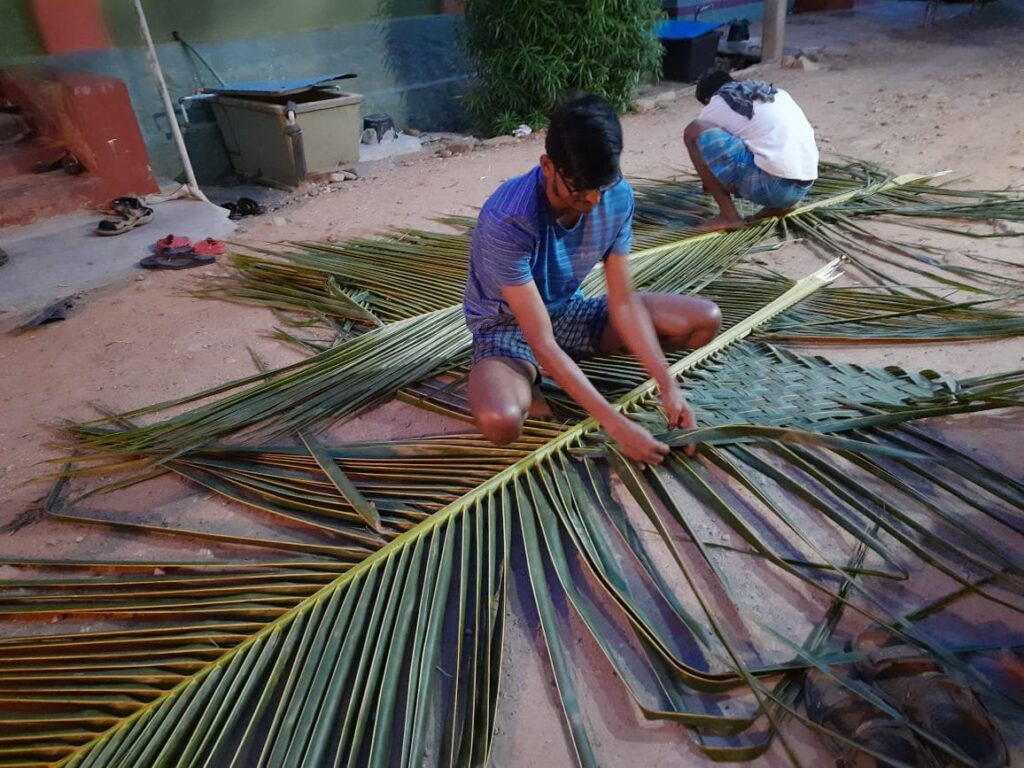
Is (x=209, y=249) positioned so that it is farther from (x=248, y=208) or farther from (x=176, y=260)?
(x=248, y=208)

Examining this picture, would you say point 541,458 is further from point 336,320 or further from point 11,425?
point 11,425

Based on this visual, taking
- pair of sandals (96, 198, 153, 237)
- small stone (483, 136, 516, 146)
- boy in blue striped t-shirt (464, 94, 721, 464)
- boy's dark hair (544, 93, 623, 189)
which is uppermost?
boy's dark hair (544, 93, 623, 189)

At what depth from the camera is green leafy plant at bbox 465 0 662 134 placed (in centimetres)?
605

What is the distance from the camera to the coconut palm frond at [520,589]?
1.18 metres

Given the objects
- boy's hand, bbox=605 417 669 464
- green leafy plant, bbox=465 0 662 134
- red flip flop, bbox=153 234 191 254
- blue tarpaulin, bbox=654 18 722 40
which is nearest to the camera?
boy's hand, bbox=605 417 669 464

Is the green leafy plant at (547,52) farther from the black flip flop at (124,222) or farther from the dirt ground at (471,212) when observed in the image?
the black flip flop at (124,222)

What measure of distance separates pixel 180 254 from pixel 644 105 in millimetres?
4579

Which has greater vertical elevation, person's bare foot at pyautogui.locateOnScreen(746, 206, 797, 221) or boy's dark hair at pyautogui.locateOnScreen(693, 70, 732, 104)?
boy's dark hair at pyautogui.locateOnScreen(693, 70, 732, 104)

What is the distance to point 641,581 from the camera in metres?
1.55

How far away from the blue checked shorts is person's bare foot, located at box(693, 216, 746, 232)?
0.50ft

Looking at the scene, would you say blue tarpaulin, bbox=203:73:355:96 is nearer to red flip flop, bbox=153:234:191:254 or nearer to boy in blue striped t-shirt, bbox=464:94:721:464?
red flip flop, bbox=153:234:191:254

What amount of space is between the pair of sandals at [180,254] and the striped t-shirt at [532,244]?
212cm

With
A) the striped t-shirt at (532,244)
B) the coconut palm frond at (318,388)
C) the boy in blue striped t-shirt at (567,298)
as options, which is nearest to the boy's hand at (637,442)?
the boy in blue striped t-shirt at (567,298)

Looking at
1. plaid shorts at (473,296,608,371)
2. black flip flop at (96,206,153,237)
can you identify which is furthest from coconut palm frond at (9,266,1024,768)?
black flip flop at (96,206,153,237)
